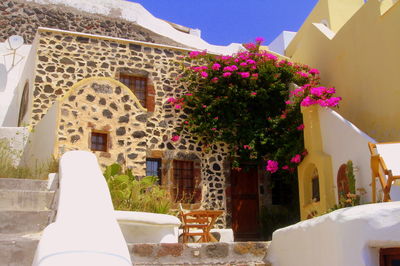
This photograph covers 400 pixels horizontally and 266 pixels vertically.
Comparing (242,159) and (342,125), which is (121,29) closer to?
(242,159)

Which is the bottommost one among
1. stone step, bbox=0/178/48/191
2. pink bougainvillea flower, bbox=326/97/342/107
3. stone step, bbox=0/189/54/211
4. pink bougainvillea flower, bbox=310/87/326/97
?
stone step, bbox=0/189/54/211

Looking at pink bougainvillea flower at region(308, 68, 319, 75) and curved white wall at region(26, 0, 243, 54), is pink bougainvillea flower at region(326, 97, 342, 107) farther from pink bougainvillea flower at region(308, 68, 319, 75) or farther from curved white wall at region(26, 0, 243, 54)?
curved white wall at region(26, 0, 243, 54)

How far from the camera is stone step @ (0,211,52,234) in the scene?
187 inches

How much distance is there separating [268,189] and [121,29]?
7319mm

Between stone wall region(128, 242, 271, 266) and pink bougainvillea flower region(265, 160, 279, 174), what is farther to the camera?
pink bougainvillea flower region(265, 160, 279, 174)

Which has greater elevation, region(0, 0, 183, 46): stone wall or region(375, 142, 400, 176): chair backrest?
region(0, 0, 183, 46): stone wall

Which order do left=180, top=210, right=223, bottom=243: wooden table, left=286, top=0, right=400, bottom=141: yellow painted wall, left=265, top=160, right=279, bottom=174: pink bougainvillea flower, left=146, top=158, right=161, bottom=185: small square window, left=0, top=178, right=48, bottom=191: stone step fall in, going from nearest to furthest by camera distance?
left=0, top=178, right=48, bottom=191: stone step → left=180, top=210, right=223, bottom=243: wooden table → left=286, top=0, right=400, bottom=141: yellow painted wall → left=265, top=160, right=279, bottom=174: pink bougainvillea flower → left=146, top=158, right=161, bottom=185: small square window

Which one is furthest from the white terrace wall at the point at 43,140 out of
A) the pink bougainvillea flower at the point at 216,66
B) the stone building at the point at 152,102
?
the pink bougainvillea flower at the point at 216,66

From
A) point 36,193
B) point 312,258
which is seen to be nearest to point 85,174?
point 36,193

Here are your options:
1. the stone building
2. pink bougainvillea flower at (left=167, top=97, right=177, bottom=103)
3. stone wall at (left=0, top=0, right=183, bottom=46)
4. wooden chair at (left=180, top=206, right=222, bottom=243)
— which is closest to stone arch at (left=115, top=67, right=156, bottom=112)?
the stone building

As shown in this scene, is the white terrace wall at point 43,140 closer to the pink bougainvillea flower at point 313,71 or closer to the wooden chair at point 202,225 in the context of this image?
the wooden chair at point 202,225

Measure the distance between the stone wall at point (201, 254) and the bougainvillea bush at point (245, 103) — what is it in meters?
6.67

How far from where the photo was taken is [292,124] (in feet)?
37.5

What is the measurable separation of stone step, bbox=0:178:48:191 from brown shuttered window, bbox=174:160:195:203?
5390 millimetres
